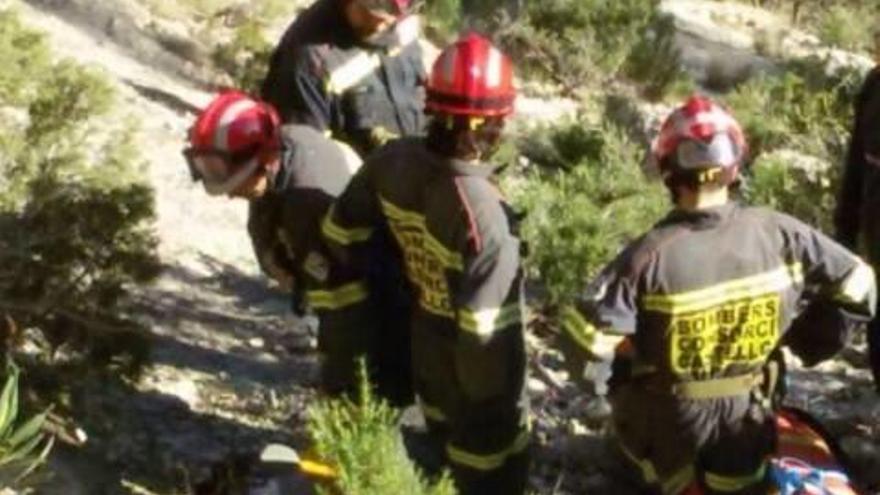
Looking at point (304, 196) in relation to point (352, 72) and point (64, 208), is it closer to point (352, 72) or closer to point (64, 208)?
point (352, 72)

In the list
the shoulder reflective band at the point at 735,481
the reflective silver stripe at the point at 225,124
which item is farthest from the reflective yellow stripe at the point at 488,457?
the reflective silver stripe at the point at 225,124

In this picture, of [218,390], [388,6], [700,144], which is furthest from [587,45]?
[700,144]

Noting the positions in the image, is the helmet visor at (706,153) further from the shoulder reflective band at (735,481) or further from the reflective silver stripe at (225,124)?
the reflective silver stripe at (225,124)

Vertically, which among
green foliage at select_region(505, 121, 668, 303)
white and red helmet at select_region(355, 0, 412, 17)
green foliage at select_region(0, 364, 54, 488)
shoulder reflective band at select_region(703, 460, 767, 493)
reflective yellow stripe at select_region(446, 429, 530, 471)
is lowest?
green foliage at select_region(505, 121, 668, 303)

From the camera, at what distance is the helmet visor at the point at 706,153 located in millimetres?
5926

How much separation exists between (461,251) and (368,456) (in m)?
0.75

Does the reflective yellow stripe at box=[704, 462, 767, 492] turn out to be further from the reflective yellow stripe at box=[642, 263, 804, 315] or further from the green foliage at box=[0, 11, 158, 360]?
the green foliage at box=[0, 11, 158, 360]

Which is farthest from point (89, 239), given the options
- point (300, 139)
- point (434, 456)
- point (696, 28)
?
point (696, 28)

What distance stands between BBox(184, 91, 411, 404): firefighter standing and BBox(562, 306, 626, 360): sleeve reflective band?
1.05m

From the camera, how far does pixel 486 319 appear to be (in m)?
6.17

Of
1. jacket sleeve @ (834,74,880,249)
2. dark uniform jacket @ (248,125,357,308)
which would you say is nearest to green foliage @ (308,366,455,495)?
dark uniform jacket @ (248,125,357,308)

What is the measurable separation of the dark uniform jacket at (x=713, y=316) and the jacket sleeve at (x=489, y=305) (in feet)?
0.67

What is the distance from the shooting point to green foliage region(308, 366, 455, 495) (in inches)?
230

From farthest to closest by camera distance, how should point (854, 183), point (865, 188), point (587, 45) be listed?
1. point (587, 45)
2. point (854, 183)
3. point (865, 188)
